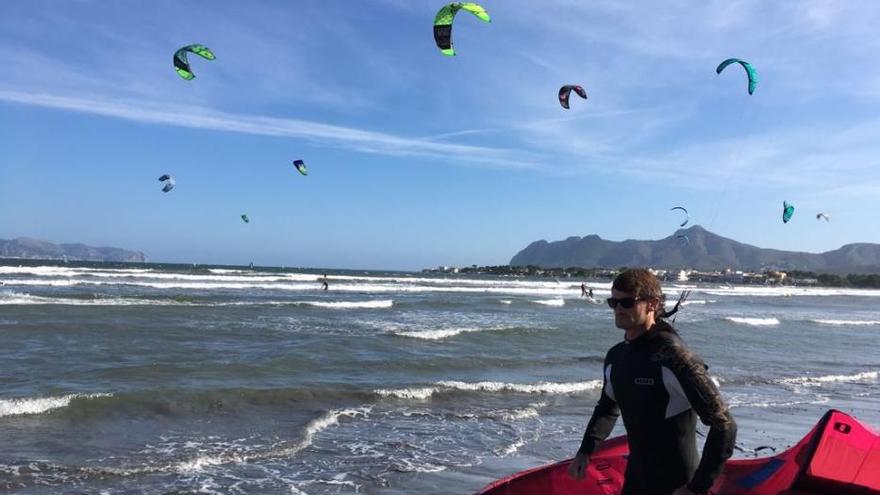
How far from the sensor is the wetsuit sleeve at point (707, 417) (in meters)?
2.62

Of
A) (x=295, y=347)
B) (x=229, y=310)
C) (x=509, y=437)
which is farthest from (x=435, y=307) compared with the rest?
(x=509, y=437)

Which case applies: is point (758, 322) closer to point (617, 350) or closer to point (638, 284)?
point (617, 350)

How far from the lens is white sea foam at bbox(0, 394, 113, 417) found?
8277mm

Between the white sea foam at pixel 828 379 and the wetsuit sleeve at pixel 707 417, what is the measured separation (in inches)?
447

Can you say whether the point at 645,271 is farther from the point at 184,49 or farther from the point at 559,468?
the point at 184,49

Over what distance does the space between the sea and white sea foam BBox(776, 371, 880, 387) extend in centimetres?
4

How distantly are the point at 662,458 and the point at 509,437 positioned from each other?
5290 mm

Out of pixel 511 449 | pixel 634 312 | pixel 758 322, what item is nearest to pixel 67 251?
pixel 758 322

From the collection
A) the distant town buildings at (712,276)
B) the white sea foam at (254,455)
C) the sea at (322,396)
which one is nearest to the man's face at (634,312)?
the sea at (322,396)

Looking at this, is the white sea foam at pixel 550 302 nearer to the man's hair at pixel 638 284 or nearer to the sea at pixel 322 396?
the sea at pixel 322 396

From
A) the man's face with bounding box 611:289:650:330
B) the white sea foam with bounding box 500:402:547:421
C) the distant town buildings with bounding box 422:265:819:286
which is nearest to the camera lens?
the man's face with bounding box 611:289:650:330

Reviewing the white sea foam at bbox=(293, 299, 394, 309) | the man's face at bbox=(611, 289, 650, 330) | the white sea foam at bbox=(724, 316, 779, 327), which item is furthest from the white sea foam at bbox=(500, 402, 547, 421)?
the white sea foam at bbox=(724, 316, 779, 327)

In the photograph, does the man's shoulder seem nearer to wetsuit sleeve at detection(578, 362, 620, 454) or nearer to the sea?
wetsuit sleeve at detection(578, 362, 620, 454)

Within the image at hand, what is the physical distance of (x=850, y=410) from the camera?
10133 millimetres
